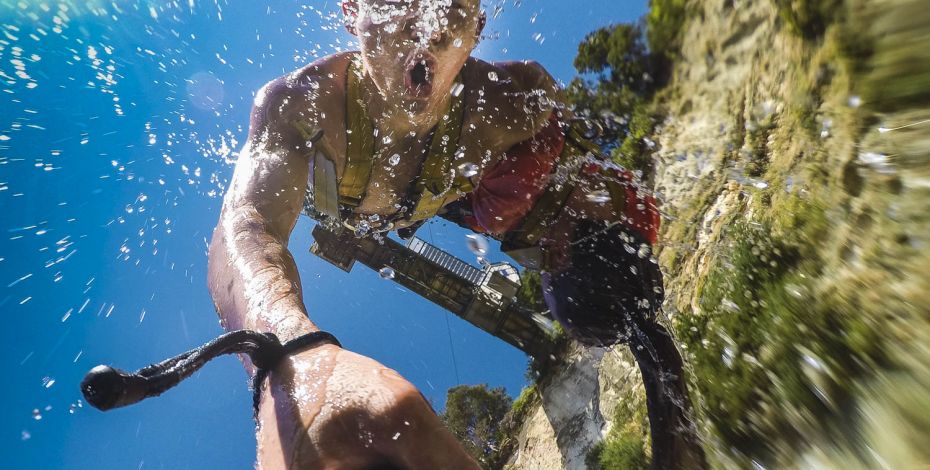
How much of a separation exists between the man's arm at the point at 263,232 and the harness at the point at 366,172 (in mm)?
227

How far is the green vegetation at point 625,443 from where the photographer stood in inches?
212

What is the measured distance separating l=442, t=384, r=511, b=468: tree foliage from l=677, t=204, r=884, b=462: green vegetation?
9.34m

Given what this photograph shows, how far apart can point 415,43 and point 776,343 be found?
106 inches

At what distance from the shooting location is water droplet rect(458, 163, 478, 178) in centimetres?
365

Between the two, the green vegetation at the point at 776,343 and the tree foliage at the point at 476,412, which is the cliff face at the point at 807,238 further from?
the tree foliage at the point at 476,412

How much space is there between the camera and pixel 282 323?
151cm

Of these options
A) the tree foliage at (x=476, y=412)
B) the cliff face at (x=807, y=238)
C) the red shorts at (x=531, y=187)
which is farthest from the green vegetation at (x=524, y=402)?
the red shorts at (x=531, y=187)

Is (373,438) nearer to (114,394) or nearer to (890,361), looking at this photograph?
(114,394)

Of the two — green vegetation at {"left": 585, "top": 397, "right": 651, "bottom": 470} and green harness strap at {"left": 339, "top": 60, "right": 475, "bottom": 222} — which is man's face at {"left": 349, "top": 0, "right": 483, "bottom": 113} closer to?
green harness strap at {"left": 339, "top": 60, "right": 475, "bottom": 222}

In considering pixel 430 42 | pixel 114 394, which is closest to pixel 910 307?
pixel 114 394

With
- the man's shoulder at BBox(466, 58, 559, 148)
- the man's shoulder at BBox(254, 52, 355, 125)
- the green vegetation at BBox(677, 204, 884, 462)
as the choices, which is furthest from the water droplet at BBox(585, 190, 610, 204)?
the man's shoulder at BBox(254, 52, 355, 125)

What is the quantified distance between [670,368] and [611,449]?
8.35ft

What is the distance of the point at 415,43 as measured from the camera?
9.67ft

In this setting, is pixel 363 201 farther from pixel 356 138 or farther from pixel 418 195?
pixel 356 138
